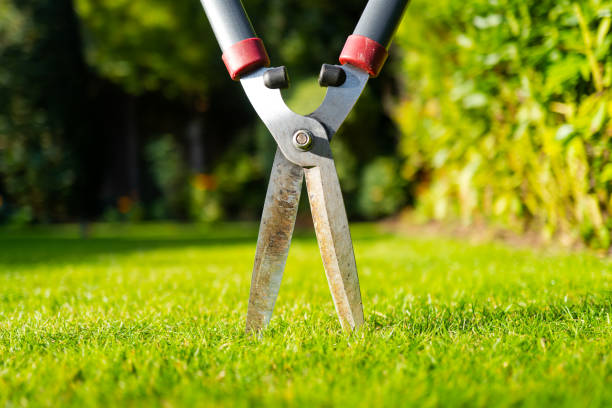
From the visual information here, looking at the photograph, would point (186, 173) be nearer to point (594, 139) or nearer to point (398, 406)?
point (594, 139)

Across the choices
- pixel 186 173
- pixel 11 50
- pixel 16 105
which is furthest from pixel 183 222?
pixel 11 50

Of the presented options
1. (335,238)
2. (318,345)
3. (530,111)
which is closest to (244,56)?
(335,238)

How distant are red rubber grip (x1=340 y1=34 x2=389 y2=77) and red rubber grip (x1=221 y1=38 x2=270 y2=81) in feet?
1.12

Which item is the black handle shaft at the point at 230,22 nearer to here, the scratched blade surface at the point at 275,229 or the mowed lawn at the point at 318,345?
the scratched blade surface at the point at 275,229

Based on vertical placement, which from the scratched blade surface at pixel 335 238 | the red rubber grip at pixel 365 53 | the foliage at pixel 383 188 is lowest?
the foliage at pixel 383 188

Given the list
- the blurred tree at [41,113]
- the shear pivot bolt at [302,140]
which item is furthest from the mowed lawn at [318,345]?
the blurred tree at [41,113]

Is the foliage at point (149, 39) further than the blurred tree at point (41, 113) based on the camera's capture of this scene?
Yes

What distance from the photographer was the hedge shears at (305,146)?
1.58 m

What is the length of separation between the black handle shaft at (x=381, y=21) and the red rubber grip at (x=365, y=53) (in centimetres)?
→ 2

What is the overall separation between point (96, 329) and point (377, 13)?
1.88 metres

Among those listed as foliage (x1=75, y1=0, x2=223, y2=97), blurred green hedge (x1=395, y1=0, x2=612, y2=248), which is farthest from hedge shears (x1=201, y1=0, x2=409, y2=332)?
foliage (x1=75, y1=0, x2=223, y2=97)

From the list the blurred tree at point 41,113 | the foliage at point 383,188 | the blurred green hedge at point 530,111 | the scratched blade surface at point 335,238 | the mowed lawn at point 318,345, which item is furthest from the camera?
the blurred tree at point 41,113

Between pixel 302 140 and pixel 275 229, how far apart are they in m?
0.35

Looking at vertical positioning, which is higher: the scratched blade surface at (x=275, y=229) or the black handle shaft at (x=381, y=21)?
the black handle shaft at (x=381, y=21)
